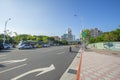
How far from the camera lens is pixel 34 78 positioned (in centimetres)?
771

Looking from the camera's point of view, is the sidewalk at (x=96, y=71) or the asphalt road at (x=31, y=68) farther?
the sidewalk at (x=96, y=71)

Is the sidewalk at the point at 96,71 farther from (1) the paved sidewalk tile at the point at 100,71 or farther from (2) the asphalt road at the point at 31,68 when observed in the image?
(2) the asphalt road at the point at 31,68

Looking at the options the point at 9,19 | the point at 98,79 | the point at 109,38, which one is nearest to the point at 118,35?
the point at 109,38

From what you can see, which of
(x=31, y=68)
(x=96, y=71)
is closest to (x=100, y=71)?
(x=96, y=71)

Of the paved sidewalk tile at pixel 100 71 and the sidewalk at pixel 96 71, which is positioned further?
the paved sidewalk tile at pixel 100 71

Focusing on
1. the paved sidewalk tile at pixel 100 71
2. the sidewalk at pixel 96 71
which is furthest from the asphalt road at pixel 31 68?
the paved sidewalk tile at pixel 100 71

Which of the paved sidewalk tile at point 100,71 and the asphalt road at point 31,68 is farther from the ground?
the asphalt road at point 31,68

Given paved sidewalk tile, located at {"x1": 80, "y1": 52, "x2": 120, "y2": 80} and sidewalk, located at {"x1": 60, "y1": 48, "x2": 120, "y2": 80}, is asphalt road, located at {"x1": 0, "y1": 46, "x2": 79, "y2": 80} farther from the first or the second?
paved sidewalk tile, located at {"x1": 80, "y1": 52, "x2": 120, "y2": 80}

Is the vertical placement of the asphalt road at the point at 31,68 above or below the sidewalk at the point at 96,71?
above

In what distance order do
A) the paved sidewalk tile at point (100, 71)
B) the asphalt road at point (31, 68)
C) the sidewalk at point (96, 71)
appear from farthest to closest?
1. the paved sidewalk tile at point (100, 71)
2. the sidewalk at point (96, 71)
3. the asphalt road at point (31, 68)

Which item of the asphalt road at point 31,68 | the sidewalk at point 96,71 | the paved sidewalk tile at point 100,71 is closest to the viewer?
the asphalt road at point 31,68

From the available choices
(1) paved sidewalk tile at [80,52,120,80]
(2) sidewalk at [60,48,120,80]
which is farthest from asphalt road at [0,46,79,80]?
(1) paved sidewalk tile at [80,52,120,80]

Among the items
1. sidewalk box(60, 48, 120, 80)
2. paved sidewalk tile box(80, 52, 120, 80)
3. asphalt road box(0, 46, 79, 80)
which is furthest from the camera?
paved sidewalk tile box(80, 52, 120, 80)

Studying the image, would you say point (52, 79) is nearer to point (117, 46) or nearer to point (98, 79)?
point (98, 79)
